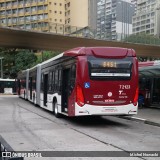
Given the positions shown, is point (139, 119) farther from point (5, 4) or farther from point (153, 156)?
point (5, 4)

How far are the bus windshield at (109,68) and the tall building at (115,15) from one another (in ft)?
316

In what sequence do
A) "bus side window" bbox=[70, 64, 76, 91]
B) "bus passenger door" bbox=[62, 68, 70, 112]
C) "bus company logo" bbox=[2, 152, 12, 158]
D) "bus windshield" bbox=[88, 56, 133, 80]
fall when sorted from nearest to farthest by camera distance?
1. "bus company logo" bbox=[2, 152, 12, 158]
2. "bus windshield" bbox=[88, 56, 133, 80]
3. "bus side window" bbox=[70, 64, 76, 91]
4. "bus passenger door" bbox=[62, 68, 70, 112]

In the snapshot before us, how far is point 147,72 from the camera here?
25.6 m

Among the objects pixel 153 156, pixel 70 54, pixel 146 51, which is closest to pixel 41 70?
pixel 70 54

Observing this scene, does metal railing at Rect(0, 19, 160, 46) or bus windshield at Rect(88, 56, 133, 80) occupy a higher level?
metal railing at Rect(0, 19, 160, 46)

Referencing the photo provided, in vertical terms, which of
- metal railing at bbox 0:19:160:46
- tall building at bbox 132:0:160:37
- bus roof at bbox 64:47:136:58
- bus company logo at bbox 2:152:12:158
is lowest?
bus company logo at bbox 2:152:12:158

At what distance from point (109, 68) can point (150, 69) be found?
33.3 feet

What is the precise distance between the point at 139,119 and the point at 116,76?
3.29 m

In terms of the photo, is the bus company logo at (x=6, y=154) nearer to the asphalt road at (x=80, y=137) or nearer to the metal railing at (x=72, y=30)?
the asphalt road at (x=80, y=137)

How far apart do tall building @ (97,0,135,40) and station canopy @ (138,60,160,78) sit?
281 feet

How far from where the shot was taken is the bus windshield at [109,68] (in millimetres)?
15172

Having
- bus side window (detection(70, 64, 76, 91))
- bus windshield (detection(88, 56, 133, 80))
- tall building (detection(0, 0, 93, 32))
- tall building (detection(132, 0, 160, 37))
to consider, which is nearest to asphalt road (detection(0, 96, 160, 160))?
bus side window (detection(70, 64, 76, 91))

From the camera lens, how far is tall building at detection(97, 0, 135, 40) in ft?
387

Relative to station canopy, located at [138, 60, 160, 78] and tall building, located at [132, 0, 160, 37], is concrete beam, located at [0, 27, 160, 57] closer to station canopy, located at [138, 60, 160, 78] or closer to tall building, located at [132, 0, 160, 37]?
station canopy, located at [138, 60, 160, 78]
